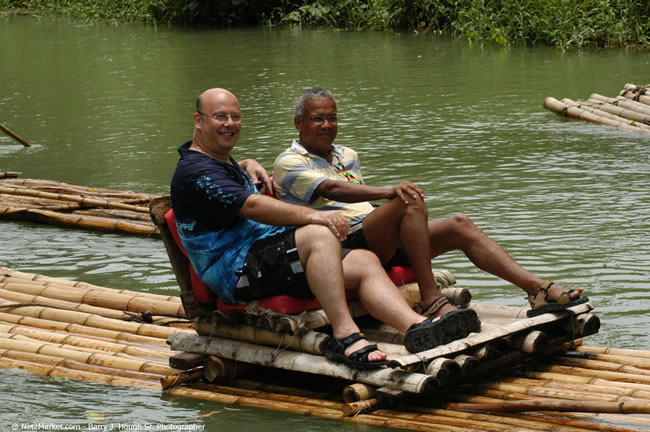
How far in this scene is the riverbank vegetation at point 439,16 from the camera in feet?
62.3

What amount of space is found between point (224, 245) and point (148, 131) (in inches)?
347

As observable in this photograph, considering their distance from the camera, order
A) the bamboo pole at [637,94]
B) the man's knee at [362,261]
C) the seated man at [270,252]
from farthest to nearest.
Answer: the bamboo pole at [637,94] < the man's knee at [362,261] < the seated man at [270,252]

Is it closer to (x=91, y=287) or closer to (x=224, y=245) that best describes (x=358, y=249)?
(x=224, y=245)

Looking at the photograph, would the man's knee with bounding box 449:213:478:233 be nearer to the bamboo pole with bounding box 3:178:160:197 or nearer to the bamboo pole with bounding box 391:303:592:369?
the bamboo pole with bounding box 391:303:592:369

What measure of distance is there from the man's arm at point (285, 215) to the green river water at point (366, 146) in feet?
2.65

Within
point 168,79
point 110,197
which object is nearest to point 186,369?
point 110,197

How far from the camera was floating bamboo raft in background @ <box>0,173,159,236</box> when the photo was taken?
8641mm

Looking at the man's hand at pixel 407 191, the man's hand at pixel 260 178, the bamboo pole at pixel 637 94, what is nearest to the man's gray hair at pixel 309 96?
the man's hand at pixel 260 178

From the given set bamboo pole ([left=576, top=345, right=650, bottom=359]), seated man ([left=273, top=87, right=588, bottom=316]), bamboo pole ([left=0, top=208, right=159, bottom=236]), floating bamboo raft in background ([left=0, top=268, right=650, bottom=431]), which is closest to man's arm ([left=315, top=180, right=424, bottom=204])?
seated man ([left=273, top=87, right=588, bottom=316])

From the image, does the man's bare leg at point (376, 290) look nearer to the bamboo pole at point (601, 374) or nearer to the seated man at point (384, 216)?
the seated man at point (384, 216)

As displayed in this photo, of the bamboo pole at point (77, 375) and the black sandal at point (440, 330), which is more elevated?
the black sandal at point (440, 330)

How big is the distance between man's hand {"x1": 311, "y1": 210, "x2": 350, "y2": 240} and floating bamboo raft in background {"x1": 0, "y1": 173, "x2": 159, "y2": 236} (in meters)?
3.82

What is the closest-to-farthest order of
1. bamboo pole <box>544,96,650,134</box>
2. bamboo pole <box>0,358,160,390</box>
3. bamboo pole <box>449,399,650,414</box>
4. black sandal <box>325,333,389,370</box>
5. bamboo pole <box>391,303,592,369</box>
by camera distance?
bamboo pole <box>449,399,650,414</box>
bamboo pole <box>391,303,592,369</box>
black sandal <box>325,333,389,370</box>
bamboo pole <box>0,358,160,390</box>
bamboo pole <box>544,96,650,134</box>

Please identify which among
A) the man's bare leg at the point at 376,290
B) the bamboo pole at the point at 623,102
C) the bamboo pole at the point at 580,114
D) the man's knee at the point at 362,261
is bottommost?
the bamboo pole at the point at 580,114
